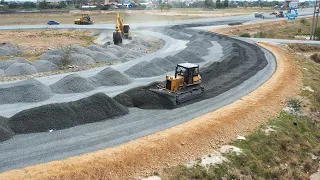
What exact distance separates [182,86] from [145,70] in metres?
8.31

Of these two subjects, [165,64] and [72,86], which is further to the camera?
[165,64]

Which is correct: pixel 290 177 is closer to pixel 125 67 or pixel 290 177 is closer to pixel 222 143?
pixel 222 143

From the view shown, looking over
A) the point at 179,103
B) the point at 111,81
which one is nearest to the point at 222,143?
the point at 179,103

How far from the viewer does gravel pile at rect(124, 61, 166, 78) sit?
1134 inches

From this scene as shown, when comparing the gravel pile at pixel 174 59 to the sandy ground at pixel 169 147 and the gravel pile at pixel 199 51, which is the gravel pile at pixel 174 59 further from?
the sandy ground at pixel 169 147

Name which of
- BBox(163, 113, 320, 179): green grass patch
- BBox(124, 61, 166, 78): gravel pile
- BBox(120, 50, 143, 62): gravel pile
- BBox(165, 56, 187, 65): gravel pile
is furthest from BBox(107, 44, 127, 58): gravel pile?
BBox(163, 113, 320, 179): green grass patch

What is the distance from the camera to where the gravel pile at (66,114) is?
17219 millimetres

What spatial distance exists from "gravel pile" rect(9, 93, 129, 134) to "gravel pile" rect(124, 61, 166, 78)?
8936mm

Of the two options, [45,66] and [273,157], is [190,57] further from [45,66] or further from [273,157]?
[273,157]

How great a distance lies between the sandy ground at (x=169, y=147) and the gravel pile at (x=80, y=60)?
18609 millimetres

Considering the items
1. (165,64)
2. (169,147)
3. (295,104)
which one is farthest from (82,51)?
(169,147)

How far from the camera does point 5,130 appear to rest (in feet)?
53.5

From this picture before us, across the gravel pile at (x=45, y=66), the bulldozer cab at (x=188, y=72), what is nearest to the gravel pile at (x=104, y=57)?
the gravel pile at (x=45, y=66)

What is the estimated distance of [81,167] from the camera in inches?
504
